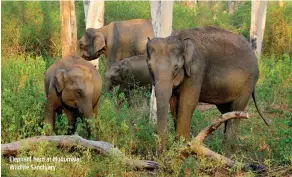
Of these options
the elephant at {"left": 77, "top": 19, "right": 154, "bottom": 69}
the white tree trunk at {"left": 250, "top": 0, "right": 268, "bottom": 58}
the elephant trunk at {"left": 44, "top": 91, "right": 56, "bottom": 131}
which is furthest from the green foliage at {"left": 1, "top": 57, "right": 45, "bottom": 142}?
the white tree trunk at {"left": 250, "top": 0, "right": 268, "bottom": 58}

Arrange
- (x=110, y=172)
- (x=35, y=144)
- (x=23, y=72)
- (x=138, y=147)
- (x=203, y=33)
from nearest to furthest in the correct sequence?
1. (x=110, y=172)
2. (x=35, y=144)
3. (x=138, y=147)
4. (x=203, y=33)
5. (x=23, y=72)

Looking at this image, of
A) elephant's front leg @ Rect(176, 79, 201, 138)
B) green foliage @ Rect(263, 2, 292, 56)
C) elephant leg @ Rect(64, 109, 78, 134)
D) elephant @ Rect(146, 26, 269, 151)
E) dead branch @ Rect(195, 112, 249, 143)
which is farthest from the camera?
green foliage @ Rect(263, 2, 292, 56)

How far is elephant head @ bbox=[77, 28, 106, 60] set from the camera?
1240 cm

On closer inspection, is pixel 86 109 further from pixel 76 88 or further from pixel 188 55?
pixel 188 55

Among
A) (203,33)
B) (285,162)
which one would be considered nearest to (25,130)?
(203,33)

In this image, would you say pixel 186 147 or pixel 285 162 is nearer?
pixel 186 147

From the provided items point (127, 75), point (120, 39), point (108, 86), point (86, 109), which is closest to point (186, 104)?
point (86, 109)

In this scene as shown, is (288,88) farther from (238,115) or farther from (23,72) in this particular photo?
(238,115)

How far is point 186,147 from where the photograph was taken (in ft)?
22.1

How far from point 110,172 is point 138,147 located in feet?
3.77

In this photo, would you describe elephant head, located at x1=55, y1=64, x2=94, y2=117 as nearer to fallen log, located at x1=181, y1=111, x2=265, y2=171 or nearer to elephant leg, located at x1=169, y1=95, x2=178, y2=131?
elephant leg, located at x1=169, y1=95, x2=178, y2=131

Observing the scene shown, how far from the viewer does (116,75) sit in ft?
39.1

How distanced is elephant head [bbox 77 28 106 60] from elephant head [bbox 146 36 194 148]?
16.7 ft

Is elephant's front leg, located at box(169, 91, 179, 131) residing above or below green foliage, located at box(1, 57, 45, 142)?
above
